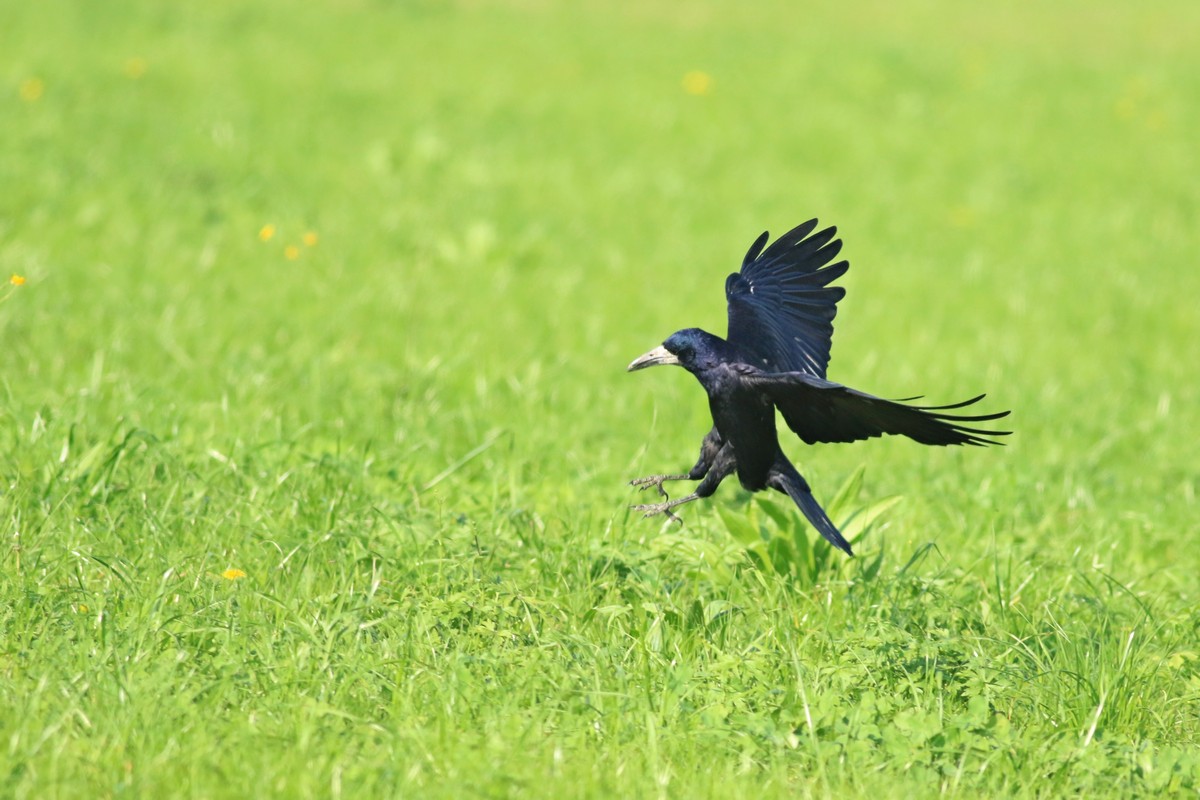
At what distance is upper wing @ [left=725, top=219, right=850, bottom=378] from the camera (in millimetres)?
3633

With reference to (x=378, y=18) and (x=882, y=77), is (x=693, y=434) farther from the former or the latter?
(x=378, y=18)

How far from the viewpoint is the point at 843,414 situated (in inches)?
123

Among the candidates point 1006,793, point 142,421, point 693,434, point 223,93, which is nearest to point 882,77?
point 223,93

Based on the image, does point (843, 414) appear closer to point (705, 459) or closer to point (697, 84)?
point (705, 459)

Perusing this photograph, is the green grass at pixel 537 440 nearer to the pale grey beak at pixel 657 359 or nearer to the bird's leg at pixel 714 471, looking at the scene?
the bird's leg at pixel 714 471

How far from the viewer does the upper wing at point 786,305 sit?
3633mm

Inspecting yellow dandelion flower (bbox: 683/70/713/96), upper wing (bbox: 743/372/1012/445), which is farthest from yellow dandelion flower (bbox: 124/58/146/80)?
upper wing (bbox: 743/372/1012/445)

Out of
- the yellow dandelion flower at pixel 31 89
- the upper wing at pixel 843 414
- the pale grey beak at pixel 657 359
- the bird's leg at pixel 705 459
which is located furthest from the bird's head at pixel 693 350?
the yellow dandelion flower at pixel 31 89

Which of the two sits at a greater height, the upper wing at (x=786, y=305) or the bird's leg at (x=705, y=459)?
the upper wing at (x=786, y=305)

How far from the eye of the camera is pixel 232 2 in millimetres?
13688

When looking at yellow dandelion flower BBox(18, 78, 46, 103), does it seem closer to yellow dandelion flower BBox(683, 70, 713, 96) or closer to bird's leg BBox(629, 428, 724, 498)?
yellow dandelion flower BBox(683, 70, 713, 96)

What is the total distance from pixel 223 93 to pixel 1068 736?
8.91m

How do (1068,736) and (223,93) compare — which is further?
(223,93)

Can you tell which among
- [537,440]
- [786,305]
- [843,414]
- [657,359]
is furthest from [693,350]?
[537,440]
